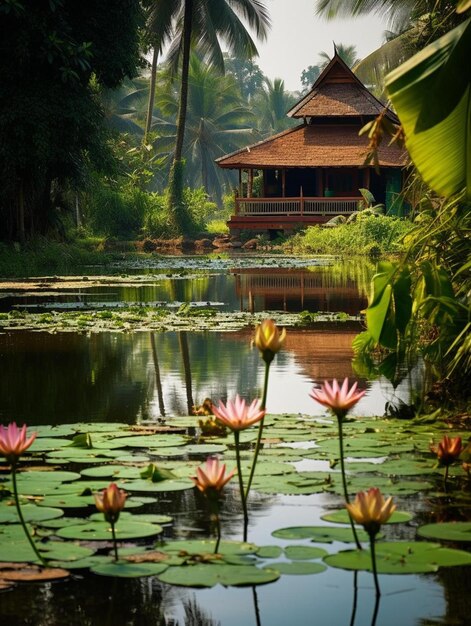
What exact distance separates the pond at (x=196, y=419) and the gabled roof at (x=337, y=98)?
88.8 ft

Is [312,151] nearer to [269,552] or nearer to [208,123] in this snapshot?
[208,123]

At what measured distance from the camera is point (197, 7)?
158 ft

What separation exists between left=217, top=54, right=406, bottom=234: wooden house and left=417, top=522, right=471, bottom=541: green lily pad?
1498 inches

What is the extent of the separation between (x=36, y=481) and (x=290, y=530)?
1.30 metres

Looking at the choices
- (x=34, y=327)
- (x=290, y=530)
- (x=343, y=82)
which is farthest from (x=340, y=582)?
(x=343, y=82)

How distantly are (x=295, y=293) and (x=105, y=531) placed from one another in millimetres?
14581

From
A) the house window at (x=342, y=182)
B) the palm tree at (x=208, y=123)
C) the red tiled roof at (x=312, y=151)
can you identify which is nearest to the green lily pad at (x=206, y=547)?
the red tiled roof at (x=312, y=151)

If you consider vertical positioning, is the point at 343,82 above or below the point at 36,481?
above

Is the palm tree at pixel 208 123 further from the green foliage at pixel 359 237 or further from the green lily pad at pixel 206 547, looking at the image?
the green lily pad at pixel 206 547

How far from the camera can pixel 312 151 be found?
4438 cm

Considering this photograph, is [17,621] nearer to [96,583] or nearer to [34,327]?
[96,583]

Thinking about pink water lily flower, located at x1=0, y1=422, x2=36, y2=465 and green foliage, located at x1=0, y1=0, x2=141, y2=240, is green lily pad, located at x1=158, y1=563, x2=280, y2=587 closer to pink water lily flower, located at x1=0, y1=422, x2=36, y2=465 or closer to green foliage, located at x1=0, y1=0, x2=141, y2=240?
pink water lily flower, located at x1=0, y1=422, x2=36, y2=465

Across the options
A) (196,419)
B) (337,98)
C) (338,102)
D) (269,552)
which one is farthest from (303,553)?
(337,98)

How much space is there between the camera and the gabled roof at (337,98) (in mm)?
44812
